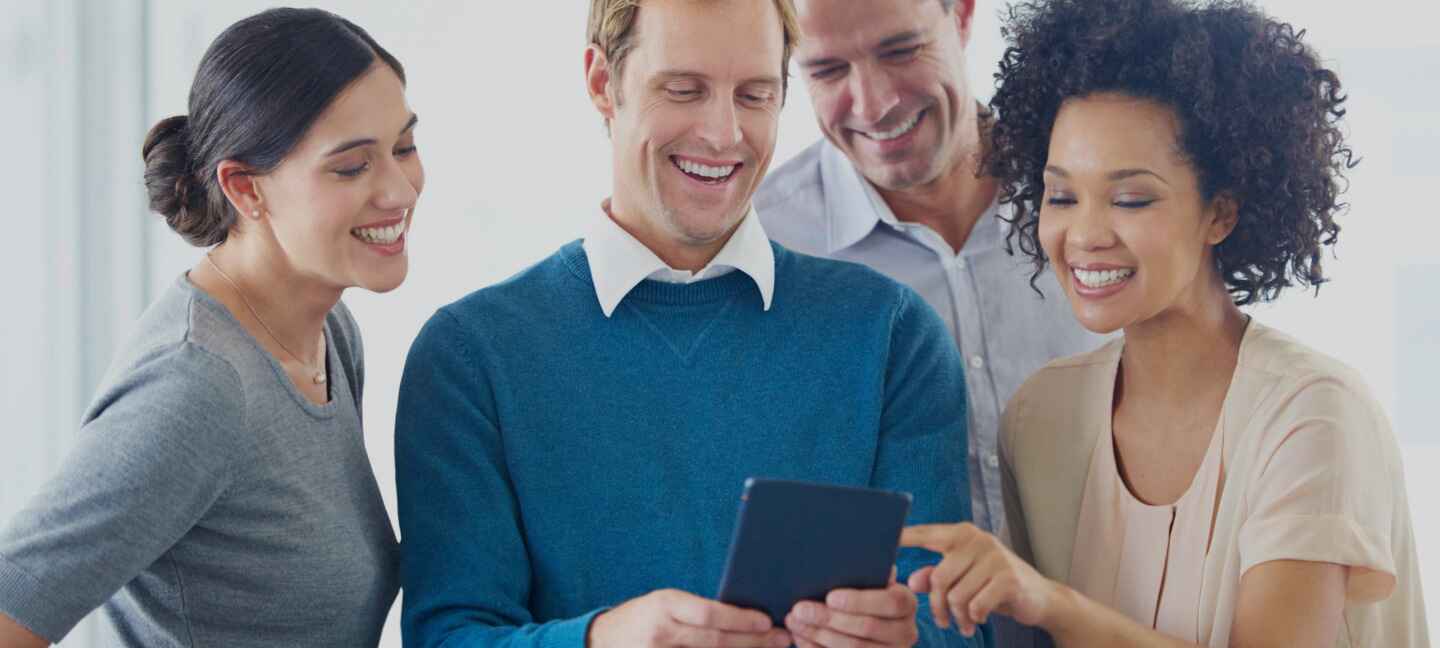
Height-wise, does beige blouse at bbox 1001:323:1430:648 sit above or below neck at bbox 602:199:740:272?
below

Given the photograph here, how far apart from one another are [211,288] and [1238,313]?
4.65ft

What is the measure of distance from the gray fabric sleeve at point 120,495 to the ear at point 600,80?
701 mm

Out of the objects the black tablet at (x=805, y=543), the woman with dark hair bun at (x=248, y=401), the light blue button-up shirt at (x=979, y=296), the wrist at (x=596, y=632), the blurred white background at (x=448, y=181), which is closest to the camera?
the black tablet at (x=805, y=543)

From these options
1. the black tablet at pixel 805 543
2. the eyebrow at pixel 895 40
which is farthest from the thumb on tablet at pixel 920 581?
the eyebrow at pixel 895 40

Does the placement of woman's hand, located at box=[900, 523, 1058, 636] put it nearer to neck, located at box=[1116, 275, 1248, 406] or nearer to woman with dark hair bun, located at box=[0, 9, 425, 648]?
neck, located at box=[1116, 275, 1248, 406]

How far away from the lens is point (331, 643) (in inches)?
72.2

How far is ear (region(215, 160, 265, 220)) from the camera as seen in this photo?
1812 millimetres

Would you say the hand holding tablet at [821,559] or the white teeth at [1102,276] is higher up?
the white teeth at [1102,276]

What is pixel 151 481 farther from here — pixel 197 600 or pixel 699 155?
pixel 699 155

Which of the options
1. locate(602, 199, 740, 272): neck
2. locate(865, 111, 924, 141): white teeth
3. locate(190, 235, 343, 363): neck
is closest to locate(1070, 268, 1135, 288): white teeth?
locate(602, 199, 740, 272): neck

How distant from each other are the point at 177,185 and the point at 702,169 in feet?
2.28

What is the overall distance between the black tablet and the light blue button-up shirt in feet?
2.57

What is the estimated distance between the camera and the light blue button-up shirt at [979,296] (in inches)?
94.5

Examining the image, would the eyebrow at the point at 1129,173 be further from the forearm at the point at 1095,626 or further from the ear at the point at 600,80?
the ear at the point at 600,80
